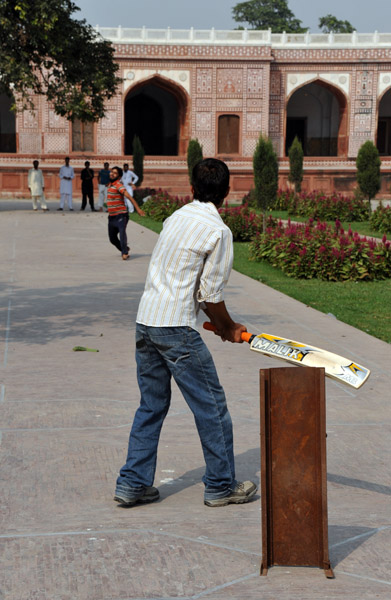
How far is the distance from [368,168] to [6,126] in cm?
1936

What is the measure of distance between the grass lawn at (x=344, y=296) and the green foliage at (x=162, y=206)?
8.43 m

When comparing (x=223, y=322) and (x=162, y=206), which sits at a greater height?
(x=223, y=322)

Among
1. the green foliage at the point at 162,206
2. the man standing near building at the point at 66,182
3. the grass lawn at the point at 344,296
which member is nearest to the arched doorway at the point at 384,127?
the green foliage at the point at 162,206

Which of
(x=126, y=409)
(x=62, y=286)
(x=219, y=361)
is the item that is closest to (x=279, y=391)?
(x=126, y=409)

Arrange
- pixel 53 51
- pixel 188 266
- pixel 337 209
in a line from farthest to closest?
pixel 337 209 → pixel 53 51 → pixel 188 266

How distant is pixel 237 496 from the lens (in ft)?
11.5

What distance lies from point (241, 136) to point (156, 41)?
191 inches

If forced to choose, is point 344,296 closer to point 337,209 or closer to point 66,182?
point 337,209

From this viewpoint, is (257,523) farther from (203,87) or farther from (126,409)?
(203,87)

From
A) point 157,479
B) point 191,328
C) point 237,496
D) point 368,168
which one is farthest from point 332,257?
point 368,168

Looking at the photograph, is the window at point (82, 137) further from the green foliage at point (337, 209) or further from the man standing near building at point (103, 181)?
the green foliage at point (337, 209)

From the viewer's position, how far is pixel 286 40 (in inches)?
1313

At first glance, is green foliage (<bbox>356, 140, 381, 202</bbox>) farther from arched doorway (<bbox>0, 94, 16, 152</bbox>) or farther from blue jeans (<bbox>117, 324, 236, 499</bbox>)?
blue jeans (<bbox>117, 324, 236, 499</bbox>)

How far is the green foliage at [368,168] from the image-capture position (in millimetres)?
21219
